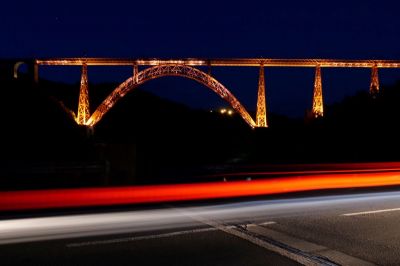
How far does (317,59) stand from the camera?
48125mm

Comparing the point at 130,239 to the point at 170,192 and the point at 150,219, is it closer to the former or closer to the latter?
the point at 150,219

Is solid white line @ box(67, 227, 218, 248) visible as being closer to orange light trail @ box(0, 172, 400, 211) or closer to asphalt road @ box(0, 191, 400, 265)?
asphalt road @ box(0, 191, 400, 265)

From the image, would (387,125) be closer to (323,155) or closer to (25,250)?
(323,155)

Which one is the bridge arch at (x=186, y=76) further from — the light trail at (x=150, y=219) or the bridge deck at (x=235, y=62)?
the light trail at (x=150, y=219)

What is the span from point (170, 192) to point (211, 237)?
159 inches

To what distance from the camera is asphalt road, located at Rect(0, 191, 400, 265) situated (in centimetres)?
546

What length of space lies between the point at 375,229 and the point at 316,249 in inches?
63.0

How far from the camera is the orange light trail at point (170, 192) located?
9023 millimetres

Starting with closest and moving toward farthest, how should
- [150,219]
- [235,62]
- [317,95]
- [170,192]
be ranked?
1. [150,219]
2. [170,192]
3. [317,95]
4. [235,62]

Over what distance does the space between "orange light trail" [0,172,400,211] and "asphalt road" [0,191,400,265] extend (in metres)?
1.14

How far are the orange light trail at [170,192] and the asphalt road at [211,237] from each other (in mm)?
1138

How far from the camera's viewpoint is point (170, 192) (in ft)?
34.5

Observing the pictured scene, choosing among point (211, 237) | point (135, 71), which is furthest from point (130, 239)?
point (135, 71)

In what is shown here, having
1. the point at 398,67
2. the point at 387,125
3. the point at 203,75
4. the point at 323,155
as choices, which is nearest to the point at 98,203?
the point at 323,155
